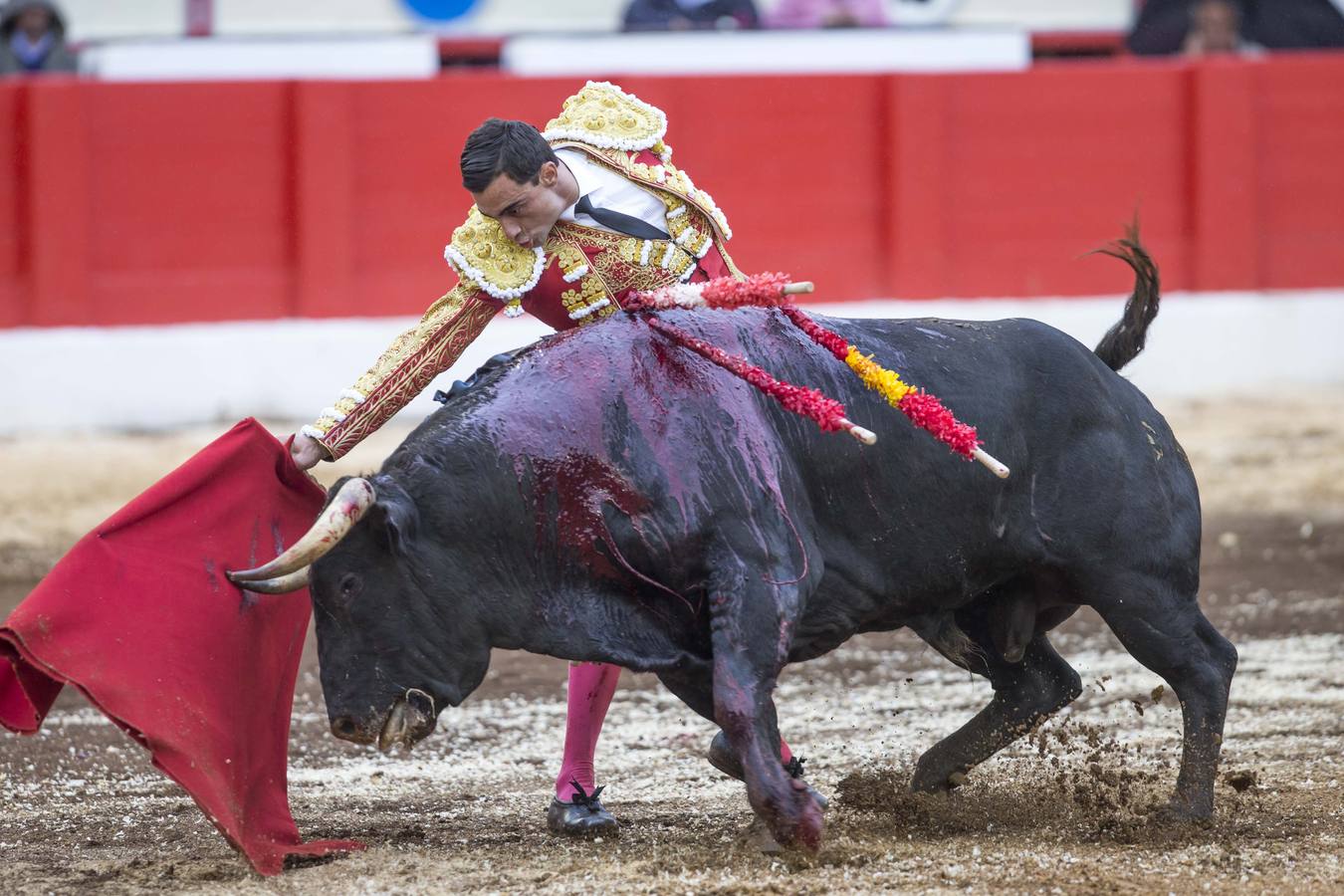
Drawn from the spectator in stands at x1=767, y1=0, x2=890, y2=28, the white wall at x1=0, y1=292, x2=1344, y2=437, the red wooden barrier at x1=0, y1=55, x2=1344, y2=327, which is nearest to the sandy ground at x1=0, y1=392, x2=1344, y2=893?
the white wall at x1=0, y1=292, x2=1344, y2=437

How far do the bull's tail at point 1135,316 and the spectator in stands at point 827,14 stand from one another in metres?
5.80

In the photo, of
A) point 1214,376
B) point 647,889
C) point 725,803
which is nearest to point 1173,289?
point 1214,376

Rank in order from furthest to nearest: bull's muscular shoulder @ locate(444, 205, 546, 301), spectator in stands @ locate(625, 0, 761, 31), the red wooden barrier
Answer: spectator in stands @ locate(625, 0, 761, 31) → the red wooden barrier → bull's muscular shoulder @ locate(444, 205, 546, 301)

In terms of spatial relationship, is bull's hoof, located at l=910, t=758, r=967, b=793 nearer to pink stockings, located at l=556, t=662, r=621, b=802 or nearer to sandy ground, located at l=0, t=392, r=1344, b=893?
sandy ground, located at l=0, t=392, r=1344, b=893

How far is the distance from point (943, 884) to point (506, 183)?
1388 millimetres

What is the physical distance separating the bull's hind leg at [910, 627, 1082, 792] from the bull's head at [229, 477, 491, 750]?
3.31 feet

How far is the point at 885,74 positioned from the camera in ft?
30.6

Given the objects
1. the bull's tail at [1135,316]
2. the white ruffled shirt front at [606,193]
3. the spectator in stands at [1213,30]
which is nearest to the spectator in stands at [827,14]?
the spectator in stands at [1213,30]

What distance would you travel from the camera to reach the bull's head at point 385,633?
3.27 m

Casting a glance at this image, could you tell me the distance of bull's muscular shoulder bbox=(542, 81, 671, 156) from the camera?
357cm

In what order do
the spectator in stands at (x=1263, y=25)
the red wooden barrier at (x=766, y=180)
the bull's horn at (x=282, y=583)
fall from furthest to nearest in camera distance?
the spectator in stands at (x=1263, y=25), the red wooden barrier at (x=766, y=180), the bull's horn at (x=282, y=583)

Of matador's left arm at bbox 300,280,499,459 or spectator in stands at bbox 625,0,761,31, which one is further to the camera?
spectator in stands at bbox 625,0,761,31

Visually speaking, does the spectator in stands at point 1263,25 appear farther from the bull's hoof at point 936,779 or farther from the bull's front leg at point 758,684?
the bull's front leg at point 758,684

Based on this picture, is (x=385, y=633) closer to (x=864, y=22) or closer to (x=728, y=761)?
(x=728, y=761)
